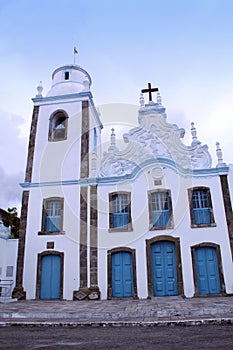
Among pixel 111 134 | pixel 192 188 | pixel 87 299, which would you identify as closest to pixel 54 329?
pixel 87 299

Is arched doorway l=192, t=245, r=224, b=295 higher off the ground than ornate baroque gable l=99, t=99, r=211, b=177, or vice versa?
ornate baroque gable l=99, t=99, r=211, b=177

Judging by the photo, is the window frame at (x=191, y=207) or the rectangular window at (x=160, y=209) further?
the rectangular window at (x=160, y=209)

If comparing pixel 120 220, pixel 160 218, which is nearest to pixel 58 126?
pixel 120 220

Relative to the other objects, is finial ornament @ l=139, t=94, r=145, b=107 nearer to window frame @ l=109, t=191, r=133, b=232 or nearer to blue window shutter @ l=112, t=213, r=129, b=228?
window frame @ l=109, t=191, r=133, b=232

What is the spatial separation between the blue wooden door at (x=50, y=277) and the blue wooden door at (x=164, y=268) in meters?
3.83

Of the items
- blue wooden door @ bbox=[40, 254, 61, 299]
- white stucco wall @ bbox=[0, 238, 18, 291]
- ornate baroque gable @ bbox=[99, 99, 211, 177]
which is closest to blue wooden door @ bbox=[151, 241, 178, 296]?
ornate baroque gable @ bbox=[99, 99, 211, 177]

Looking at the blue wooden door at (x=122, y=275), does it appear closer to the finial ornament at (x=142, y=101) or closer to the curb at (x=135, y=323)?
the curb at (x=135, y=323)

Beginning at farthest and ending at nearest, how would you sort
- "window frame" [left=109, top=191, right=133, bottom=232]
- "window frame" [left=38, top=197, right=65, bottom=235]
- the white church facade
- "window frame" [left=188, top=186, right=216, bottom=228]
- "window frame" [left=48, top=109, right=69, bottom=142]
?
1. "window frame" [left=48, top=109, right=69, bottom=142]
2. "window frame" [left=38, top=197, right=65, bottom=235]
3. "window frame" [left=109, top=191, right=133, bottom=232]
4. "window frame" [left=188, top=186, right=216, bottom=228]
5. the white church facade

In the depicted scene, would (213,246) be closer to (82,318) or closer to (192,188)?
(192,188)

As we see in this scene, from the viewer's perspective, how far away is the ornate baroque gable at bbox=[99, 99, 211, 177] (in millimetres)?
14000

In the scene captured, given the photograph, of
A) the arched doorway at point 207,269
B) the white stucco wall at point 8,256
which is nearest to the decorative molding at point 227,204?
the arched doorway at point 207,269

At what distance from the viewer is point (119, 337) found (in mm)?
5086

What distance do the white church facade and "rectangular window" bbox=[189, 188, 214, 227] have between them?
0.04 m

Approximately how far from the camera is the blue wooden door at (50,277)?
1298 centimetres
